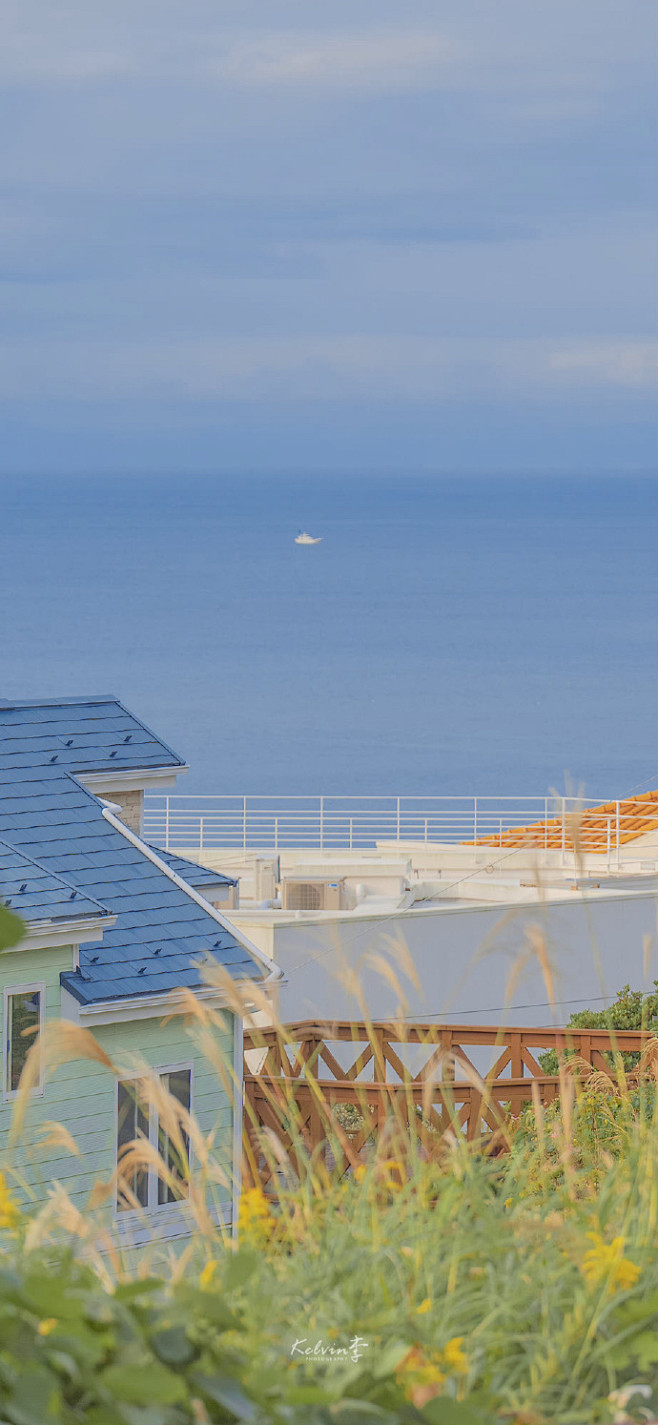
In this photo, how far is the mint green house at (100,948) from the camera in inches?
404

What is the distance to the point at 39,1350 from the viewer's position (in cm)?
238

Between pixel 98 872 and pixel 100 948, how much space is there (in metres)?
0.90

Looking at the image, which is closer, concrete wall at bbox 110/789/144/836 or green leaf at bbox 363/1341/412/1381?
green leaf at bbox 363/1341/412/1381

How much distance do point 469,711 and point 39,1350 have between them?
88.9 metres

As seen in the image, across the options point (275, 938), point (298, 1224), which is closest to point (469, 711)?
point (275, 938)

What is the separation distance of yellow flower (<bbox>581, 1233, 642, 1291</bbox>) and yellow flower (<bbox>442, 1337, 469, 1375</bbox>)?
0.25 m

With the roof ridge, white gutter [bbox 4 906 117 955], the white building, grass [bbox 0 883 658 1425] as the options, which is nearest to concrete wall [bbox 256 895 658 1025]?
the white building

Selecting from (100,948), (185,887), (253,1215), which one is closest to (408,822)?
(185,887)

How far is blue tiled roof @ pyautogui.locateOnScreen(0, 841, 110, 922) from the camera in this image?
10211 mm

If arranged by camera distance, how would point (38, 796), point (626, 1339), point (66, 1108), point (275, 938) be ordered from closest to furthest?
1. point (626, 1339)
2. point (66, 1108)
3. point (38, 796)
4. point (275, 938)

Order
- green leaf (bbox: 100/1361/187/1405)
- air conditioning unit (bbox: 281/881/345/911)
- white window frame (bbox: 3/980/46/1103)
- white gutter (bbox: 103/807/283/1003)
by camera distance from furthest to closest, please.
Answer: air conditioning unit (bbox: 281/881/345/911)
white gutter (bbox: 103/807/283/1003)
white window frame (bbox: 3/980/46/1103)
green leaf (bbox: 100/1361/187/1405)

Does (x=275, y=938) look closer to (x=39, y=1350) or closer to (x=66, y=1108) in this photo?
(x=66, y=1108)

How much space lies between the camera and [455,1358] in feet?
8.61

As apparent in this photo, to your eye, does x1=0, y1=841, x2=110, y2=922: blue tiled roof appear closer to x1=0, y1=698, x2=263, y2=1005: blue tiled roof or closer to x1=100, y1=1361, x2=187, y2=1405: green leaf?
x1=0, y1=698, x2=263, y2=1005: blue tiled roof
